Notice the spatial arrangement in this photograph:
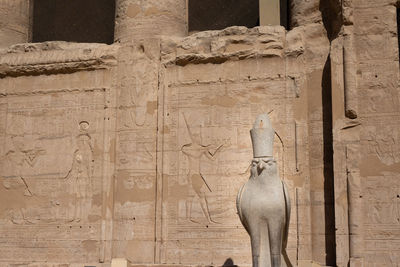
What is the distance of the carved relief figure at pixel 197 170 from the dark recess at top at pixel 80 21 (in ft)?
18.5

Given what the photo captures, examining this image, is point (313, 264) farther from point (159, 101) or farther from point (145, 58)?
point (145, 58)

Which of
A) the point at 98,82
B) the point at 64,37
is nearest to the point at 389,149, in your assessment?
the point at 98,82

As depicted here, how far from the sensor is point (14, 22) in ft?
40.0

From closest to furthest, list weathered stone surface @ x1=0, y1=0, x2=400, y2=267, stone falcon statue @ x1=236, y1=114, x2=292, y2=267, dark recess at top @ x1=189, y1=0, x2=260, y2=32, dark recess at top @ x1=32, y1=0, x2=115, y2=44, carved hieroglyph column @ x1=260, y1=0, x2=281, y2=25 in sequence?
1. stone falcon statue @ x1=236, y1=114, x2=292, y2=267
2. weathered stone surface @ x1=0, y1=0, x2=400, y2=267
3. carved hieroglyph column @ x1=260, y1=0, x2=281, y2=25
4. dark recess at top @ x1=189, y1=0, x2=260, y2=32
5. dark recess at top @ x1=32, y1=0, x2=115, y2=44

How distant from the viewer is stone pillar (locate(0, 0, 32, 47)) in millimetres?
12031

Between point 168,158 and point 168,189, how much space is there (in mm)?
485

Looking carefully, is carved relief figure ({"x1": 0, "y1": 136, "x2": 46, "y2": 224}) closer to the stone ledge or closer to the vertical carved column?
the stone ledge

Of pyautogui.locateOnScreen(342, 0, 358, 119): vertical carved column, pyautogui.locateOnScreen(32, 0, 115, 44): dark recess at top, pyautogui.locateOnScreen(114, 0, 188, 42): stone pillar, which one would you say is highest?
pyautogui.locateOnScreen(32, 0, 115, 44): dark recess at top

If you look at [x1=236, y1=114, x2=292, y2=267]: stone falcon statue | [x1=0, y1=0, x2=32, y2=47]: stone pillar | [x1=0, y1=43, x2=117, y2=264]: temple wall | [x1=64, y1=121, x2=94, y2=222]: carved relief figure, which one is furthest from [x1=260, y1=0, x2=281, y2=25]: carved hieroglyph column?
[x1=236, y1=114, x2=292, y2=267]: stone falcon statue

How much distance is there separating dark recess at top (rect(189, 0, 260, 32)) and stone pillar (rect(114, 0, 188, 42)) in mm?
3344

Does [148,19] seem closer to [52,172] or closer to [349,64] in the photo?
[52,172]

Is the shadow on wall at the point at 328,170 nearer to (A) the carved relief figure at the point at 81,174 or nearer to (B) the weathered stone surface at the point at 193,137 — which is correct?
(B) the weathered stone surface at the point at 193,137

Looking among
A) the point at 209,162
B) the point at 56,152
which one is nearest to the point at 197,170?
the point at 209,162

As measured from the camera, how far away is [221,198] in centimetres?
990
